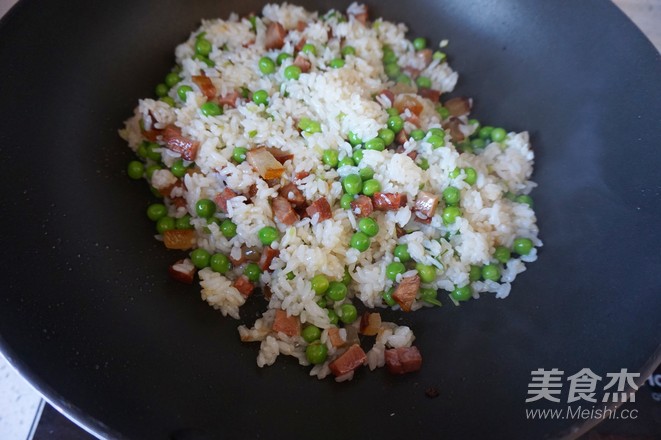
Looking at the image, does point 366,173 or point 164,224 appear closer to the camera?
point 164,224

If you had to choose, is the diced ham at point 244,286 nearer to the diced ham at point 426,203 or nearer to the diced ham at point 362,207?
the diced ham at point 362,207

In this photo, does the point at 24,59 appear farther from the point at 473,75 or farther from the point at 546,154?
the point at 546,154

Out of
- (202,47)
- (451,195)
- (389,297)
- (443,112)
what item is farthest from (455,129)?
(202,47)

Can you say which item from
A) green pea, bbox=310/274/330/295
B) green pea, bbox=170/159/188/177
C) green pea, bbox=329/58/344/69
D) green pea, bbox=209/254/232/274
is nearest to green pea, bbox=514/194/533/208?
green pea, bbox=310/274/330/295

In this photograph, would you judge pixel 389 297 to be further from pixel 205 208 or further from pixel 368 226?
pixel 205 208

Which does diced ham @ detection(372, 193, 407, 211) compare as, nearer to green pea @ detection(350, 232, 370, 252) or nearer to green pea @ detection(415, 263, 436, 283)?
green pea @ detection(350, 232, 370, 252)

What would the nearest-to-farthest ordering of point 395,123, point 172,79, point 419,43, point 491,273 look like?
point 491,273 < point 395,123 < point 172,79 < point 419,43
